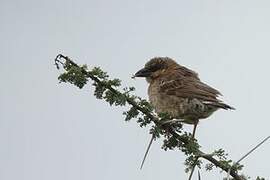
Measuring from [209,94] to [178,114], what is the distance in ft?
1.34

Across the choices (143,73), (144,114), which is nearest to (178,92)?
(143,73)

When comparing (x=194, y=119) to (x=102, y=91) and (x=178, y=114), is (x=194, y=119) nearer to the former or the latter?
(x=178, y=114)

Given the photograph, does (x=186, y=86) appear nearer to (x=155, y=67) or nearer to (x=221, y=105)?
(x=155, y=67)

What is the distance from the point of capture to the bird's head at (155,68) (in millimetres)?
6186

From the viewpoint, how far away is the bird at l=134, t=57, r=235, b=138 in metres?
4.84

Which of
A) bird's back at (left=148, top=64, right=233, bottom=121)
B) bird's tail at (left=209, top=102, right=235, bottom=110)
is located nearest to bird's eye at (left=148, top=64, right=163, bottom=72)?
bird's back at (left=148, top=64, right=233, bottom=121)

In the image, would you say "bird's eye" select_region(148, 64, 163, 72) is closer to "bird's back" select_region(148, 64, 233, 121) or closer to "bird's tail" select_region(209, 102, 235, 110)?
"bird's back" select_region(148, 64, 233, 121)

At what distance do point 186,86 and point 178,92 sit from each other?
0.65ft

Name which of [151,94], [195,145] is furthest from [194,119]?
[195,145]

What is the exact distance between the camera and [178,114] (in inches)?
203

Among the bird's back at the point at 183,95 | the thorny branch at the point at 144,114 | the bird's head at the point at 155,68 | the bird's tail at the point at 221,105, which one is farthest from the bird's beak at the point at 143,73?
the thorny branch at the point at 144,114

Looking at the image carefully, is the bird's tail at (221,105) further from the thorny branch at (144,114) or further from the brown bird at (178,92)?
the thorny branch at (144,114)

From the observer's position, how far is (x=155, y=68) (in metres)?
6.39

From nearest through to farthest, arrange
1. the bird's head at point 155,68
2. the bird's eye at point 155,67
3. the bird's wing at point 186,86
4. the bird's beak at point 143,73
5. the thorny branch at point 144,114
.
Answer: the thorny branch at point 144,114 < the bird's wing at point 186,86 < the bird's beak at point 143,73 < the bird's head at point 155,68 < the bird's eye at point 155,67
